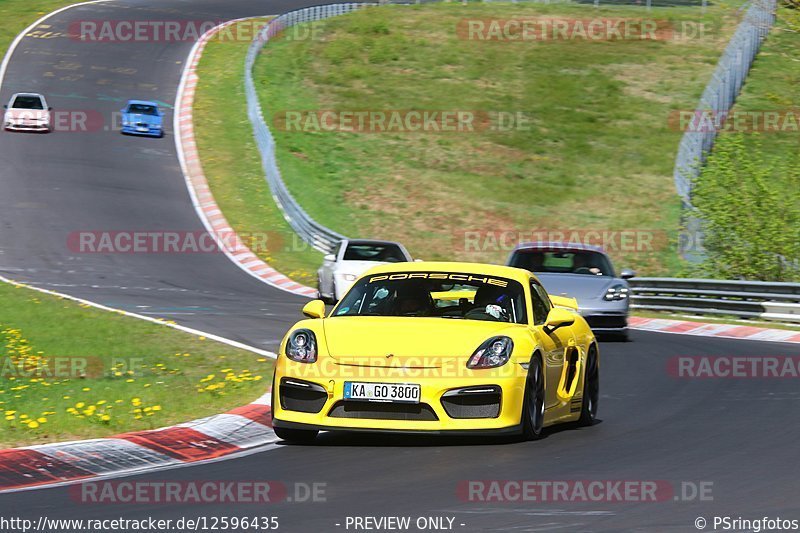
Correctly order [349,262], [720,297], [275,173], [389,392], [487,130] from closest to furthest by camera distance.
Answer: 1. [389,392]
2. [349,262]
3. [720,297]
4. [275,173]
5. [487,130]

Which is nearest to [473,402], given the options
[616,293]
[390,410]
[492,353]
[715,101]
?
[492,353]

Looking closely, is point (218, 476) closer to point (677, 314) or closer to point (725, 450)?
point (725, 450)

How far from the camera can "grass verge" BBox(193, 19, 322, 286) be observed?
107 ft

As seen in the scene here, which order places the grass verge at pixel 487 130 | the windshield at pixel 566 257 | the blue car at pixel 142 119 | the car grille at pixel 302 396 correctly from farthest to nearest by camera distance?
the blue car at pixel 142 119, the grass verge at pixel 487 130, the windshield at pixel 566 257, the car grille at pixel 302 396

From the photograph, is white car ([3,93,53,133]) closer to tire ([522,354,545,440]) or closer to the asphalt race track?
the asphalt race track

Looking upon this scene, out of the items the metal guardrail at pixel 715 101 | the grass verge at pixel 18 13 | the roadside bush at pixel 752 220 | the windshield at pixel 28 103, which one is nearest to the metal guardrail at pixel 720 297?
the roadside bush at pixel 752 220

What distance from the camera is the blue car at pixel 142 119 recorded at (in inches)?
1694

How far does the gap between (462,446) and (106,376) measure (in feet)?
14.6

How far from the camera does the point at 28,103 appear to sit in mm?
42344

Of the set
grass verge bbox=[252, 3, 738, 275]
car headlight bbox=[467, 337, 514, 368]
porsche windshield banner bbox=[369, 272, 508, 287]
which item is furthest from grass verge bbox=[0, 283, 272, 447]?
grass verge bbox=[252, 3, 738, 275]

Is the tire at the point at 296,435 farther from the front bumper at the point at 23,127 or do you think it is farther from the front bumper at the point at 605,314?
the front bumper at the point at 23,127

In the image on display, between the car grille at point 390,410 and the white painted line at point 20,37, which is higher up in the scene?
the white painted line at point 20,37

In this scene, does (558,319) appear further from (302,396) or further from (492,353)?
(302,396)

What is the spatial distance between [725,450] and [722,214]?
18.1m
